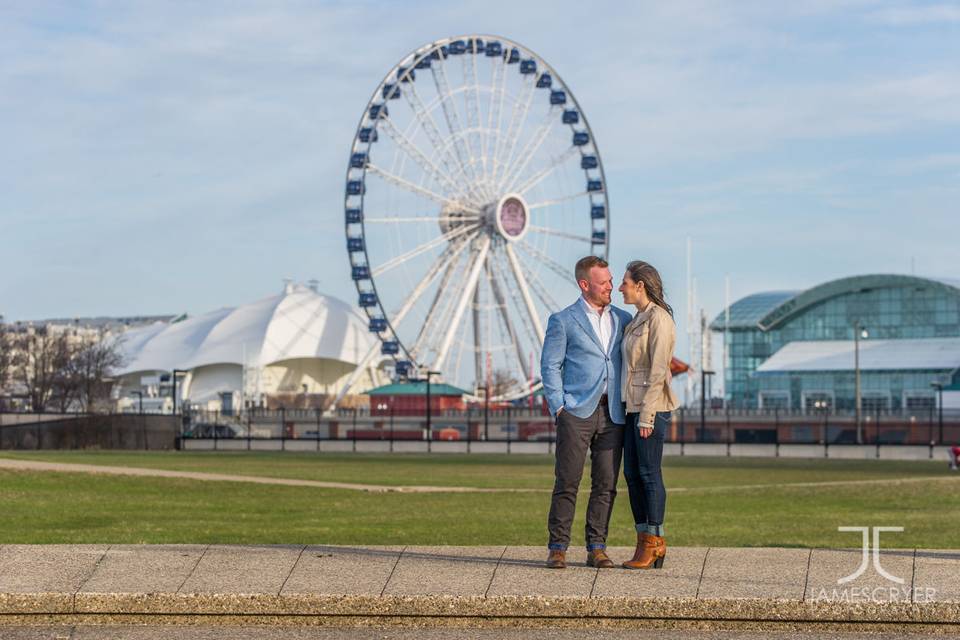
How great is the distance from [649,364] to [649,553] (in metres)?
1.36

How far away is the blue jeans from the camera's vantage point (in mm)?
10977

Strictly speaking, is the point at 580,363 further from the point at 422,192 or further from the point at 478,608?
the point at 422,192

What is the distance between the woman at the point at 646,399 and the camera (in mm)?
10906

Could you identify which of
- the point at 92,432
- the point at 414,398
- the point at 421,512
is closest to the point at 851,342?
the point at 414,398

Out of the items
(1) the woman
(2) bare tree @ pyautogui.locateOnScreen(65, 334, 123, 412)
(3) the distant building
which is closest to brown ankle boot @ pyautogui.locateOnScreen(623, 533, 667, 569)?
(1) the woman

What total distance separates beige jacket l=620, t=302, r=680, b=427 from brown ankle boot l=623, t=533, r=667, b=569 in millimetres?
837

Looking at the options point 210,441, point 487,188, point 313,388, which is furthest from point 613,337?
point 313,388

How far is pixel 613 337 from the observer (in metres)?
11.2

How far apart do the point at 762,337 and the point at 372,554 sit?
140871 millimetres

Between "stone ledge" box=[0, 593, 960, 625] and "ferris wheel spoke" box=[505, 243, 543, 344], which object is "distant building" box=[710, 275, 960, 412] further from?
"stone ledge" box=[0, 593, 960, 625]

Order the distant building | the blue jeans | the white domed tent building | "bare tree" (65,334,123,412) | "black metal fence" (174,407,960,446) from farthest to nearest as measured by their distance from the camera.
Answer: the white domed tent building < the distant building < "bare tree" (65,334,123,412) < "black metal fence" (174,407,960,446) < the blue jeans

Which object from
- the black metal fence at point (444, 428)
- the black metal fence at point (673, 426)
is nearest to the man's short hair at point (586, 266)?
the black metal fence at point (444, 428)

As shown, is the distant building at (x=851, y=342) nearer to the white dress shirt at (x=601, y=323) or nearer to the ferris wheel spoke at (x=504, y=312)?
the ferris wheel spoke at (x=504, y=312)

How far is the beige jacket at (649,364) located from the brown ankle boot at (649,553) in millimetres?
837
